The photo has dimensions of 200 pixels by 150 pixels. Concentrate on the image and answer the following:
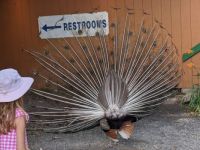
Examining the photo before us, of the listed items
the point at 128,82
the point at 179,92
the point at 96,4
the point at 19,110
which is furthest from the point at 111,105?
the point at 96,4

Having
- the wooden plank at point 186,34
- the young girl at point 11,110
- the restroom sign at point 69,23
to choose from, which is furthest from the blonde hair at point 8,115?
the wooden plank at point 186,34

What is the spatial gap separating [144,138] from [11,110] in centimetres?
365

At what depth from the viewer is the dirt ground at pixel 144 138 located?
22.1ft

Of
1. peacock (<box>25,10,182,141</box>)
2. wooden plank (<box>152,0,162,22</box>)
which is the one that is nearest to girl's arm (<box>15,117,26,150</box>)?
peacock (<box>25,10,182,141</box>)

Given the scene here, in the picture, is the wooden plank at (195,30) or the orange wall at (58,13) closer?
the wooden plank at (195,30)

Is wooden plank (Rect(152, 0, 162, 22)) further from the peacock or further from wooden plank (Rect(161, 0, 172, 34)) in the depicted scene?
the peacock

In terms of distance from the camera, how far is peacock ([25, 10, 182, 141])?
6582 millimetres

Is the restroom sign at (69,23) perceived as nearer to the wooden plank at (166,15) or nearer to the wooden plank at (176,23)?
the wooden plank at (166,15)

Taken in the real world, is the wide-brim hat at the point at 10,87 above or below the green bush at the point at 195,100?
above

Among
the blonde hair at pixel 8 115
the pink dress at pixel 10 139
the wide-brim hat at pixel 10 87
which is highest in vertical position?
the wide-brim hat at pixel 10 87

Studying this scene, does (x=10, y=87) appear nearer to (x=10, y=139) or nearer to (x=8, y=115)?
(x=8, y=115)

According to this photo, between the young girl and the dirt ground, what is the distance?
3.06m

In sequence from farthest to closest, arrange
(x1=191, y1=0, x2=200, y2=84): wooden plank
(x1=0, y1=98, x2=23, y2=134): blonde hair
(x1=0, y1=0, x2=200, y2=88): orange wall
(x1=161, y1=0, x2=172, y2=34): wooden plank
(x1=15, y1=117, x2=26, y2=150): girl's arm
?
(x1=161, y1=0, x2=172, y2=34): wooden plank
(x1=0, y1=0, x2=200, y2=88): orange wall
(x1=191, y1=0, x2=200, y2=84): wooden plank
(x1=0, y1=98, x2=23, y2=134): blonde hair
(x1=15, y1=117, x2=26, y2=150): girl's arm

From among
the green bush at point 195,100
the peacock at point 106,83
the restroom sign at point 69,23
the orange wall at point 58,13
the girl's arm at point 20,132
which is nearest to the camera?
the girl's arm at point 20,132
